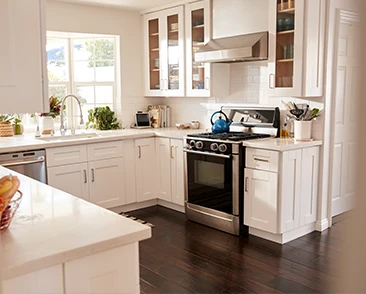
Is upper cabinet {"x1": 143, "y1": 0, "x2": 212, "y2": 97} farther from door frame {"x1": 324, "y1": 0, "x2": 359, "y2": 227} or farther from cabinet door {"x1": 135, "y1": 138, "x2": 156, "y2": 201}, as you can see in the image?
door frame {"x1": 324, "y1": 0, "x2": 359, "y2": 227}

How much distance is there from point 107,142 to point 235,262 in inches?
80.1

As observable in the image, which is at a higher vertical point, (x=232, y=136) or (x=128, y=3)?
(x=128, y=3)

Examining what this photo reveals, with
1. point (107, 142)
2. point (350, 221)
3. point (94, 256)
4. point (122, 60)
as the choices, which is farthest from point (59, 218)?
point (122, 60)

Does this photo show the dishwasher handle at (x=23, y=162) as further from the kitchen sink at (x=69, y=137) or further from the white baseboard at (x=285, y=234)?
the white baseboard at (x=285, y=234)

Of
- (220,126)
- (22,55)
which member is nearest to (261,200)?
(220,126)

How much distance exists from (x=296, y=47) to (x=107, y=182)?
8.13ft

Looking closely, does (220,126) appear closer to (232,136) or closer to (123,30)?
(232,136)

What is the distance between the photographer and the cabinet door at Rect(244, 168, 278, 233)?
3.87 metres

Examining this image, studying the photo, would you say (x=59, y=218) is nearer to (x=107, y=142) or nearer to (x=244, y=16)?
(x=107, y=142)

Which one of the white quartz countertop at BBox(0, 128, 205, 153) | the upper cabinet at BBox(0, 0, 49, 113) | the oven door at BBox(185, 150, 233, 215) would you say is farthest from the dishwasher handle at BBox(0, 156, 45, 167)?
the upper cabinet at BBox(0, 0, 49, 113)

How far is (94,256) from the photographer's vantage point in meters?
1.56

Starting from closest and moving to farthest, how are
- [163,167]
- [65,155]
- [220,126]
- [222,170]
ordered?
[222,170] → [65,155] → [220,126] → [163,167]

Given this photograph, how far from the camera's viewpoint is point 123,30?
5.57 meters

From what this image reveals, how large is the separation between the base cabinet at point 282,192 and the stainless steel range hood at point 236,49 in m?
0.96
